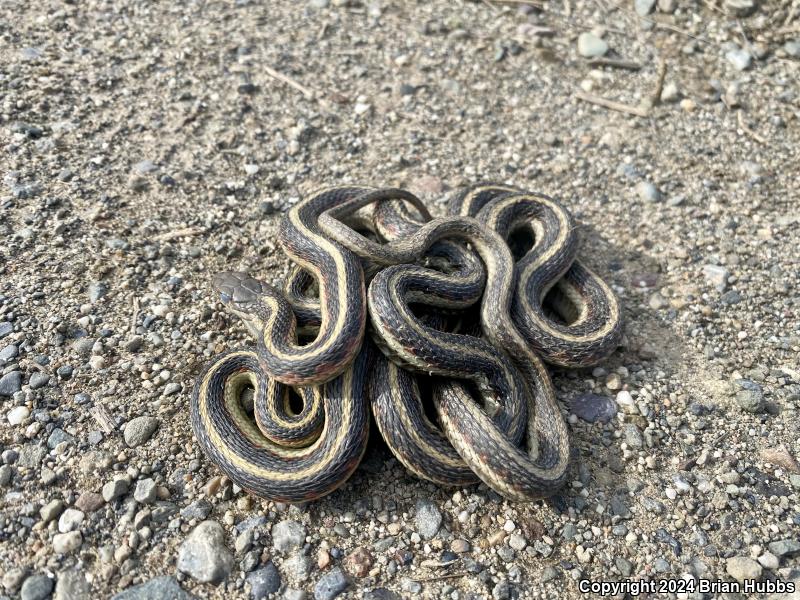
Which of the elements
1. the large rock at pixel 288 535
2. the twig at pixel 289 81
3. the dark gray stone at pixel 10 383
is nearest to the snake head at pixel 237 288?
the dark gray stone at pixel 10 383

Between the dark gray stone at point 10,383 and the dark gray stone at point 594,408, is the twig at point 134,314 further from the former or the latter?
the dark gray stone at point 594,408

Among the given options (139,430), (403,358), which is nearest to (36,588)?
(139,430)

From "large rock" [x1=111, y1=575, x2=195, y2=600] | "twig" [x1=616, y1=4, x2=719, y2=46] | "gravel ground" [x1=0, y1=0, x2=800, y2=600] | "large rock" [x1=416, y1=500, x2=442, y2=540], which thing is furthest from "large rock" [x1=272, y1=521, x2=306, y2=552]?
"twig" [x1=616, y1=4, x2=719, y2=46]

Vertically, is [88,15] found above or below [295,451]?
above

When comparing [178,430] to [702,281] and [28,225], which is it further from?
[702,281]

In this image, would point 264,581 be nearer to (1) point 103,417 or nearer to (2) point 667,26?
(1) point 103,417

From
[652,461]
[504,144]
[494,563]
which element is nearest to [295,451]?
[494,563]

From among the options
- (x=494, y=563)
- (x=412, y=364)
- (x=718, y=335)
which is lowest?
(x=494, y=563)

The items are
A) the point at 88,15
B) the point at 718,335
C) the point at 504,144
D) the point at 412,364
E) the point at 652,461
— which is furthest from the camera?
the point at 88,15
